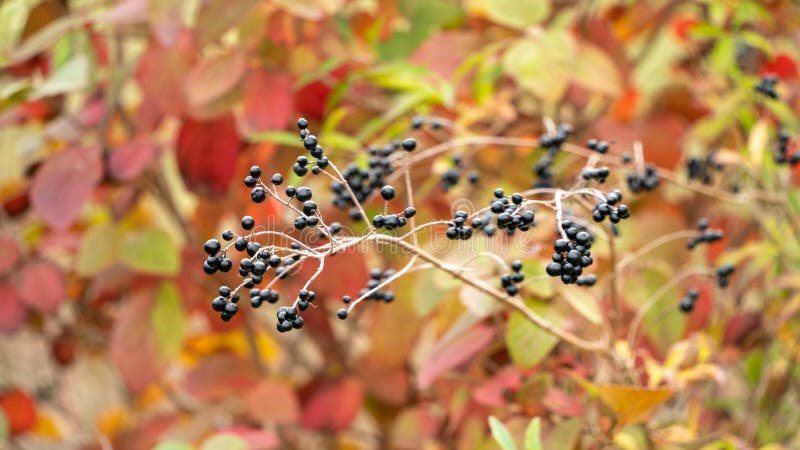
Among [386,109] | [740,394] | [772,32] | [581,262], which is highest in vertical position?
[386,109]

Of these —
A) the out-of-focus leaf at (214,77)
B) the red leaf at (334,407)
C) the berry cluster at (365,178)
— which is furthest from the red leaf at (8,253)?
the berry cluster at (365,178)

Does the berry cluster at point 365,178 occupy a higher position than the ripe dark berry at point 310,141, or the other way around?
the ripe dark berry at point 310,141

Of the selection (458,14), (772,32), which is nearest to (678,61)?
(772,32)

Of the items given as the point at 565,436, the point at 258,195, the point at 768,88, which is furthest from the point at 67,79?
the point at 768,88

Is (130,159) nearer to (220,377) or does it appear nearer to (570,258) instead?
(220,377)

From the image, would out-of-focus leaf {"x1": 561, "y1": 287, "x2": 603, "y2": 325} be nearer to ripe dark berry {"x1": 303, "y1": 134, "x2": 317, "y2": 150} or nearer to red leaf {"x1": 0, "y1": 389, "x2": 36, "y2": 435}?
ripe dark berry {"x1": 303, "y1": 134, "x2": 317, "y2": 150}

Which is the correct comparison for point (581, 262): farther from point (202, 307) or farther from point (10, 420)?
point (10, 420)

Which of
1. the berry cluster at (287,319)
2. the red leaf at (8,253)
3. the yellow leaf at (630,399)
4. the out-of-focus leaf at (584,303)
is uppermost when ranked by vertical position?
the red leaf at (8,253)

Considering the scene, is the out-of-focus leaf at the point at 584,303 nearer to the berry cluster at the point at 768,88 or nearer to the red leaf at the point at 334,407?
the berry cluster at the point at 768,88
